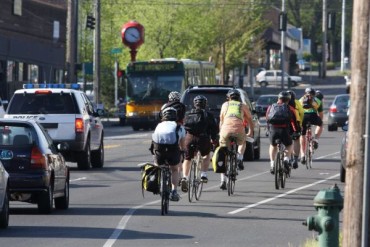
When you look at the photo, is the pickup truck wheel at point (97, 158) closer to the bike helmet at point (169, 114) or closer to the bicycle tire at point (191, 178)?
the bicycle tire at point (191, 178)

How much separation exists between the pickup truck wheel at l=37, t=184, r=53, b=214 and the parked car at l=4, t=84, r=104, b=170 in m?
8.74

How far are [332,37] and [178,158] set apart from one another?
123m

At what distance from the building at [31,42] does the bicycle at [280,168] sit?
95.4ft

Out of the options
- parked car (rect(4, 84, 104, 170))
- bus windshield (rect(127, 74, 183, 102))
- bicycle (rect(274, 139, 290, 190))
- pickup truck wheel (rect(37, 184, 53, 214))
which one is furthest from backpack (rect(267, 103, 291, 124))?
bus windshield (rect(127, 74, 183, 102))

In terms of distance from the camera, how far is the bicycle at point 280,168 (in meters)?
23.1

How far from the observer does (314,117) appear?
29312 mm

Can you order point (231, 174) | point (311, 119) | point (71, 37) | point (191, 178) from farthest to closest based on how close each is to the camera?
point (71, 37) < point (311, 119) < point (231, 174) < point (191, 178)

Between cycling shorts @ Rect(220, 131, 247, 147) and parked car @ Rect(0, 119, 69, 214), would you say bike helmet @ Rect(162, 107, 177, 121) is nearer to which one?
parked car @ Rect(0, 119, 69, 214)

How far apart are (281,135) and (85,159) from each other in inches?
254

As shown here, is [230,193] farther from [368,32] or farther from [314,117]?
[368,32]

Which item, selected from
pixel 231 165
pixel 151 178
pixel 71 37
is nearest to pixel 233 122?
pixel 231 165

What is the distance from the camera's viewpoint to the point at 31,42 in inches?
2442

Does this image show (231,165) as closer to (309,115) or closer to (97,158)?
(309,115)

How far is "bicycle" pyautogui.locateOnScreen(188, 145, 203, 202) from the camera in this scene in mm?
20519
